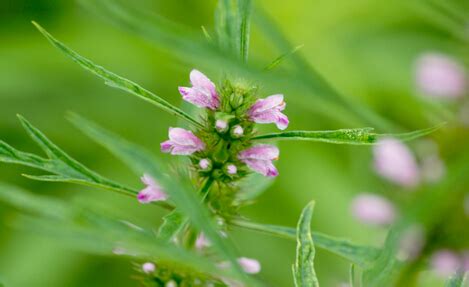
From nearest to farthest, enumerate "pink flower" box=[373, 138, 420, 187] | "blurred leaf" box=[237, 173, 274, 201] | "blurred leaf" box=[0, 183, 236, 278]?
"blurred leaf" box=[0, 183, 236, 278], "blurred leaf" box=[237, 173, 274, 201], "pink flower" box=[373, 138, 420, 187]

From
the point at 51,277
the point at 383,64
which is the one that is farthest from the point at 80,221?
the point at 383,64

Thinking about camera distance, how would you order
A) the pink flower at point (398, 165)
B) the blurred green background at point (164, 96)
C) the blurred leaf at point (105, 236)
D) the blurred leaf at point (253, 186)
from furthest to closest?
the blurred green background at point (164, 96)
the pink flower at point (398, 165)
the blurred leaf at point (253, 186)
the blurred leaf at point (105, 236)

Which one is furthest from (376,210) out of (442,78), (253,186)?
(253,186)

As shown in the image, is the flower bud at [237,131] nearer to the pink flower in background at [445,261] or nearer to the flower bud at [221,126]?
the flower bud at [221,126]

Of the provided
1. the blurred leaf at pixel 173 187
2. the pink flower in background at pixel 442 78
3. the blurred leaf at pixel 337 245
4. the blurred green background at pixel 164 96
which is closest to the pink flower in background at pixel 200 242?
the blurred leaf at pixel 337 245

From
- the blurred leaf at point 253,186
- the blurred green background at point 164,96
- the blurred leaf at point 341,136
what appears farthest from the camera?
the blurred green background at point 164,96

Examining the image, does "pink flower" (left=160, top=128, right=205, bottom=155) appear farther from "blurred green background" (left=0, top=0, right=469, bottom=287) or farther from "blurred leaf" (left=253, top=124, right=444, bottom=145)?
"blurred green background" (left=0, top=0, right=469, bottom=287)

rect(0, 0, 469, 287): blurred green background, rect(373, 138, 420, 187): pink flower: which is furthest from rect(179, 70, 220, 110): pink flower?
rect(0, 0, 469, 287): blurred green background
